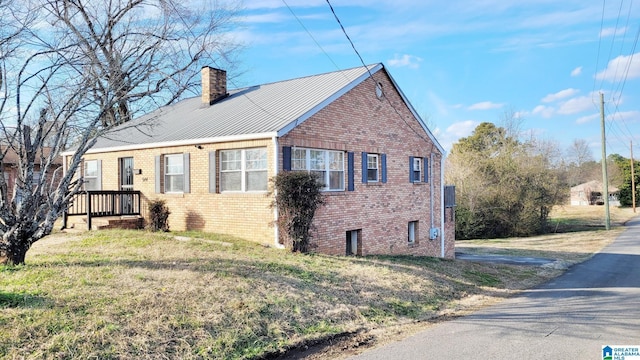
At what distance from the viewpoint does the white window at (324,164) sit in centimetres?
1272

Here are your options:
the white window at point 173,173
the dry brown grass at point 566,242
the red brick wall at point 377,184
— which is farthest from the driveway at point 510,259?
the white window at point 173,173

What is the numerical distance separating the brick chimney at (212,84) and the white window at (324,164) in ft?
21.0

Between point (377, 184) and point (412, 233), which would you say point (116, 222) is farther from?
point (412, 233)

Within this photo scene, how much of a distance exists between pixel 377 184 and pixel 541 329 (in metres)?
8.62

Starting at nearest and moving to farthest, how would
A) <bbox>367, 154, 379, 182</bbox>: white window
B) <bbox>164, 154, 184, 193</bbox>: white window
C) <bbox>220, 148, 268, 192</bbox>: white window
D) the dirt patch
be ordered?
the dirt patch → <bbox>220, 148, 268, 192</bbox>: white window → <bbox>164, 154, 184, 193</bbox>: white window → <bbox>367, 154, 379, 182</bbox>: white window

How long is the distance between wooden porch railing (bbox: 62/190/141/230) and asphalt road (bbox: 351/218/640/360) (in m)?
11.9

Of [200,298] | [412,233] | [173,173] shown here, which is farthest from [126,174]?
[200,298]

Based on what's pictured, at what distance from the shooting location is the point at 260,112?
14062 mm

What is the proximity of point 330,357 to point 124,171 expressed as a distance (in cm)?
1371

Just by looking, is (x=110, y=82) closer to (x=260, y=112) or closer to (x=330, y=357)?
(x=260, y=112)

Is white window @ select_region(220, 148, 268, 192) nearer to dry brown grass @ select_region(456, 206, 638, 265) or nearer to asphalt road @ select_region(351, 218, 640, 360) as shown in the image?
asphalt road @ select_region(351, 218, 640, 360)

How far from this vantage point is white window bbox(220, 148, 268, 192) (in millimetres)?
12484

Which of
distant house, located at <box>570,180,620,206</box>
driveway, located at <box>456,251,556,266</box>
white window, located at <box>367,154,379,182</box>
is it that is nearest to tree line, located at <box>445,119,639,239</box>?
driveway, located at <box>456,251,556,266</box>

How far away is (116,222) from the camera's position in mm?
14594
